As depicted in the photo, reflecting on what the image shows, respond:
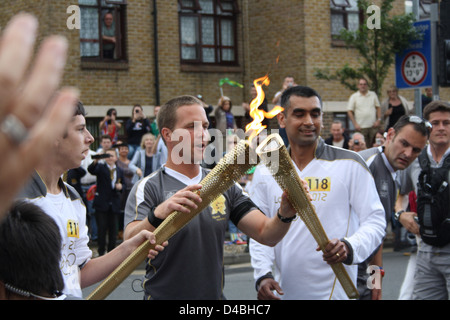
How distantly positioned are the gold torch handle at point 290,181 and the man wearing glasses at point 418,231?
81.7 inches

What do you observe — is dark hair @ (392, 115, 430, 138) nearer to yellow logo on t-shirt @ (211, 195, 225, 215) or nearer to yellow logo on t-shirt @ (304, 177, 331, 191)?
yellow logo on t-shirt @ (304, 177, 331, 191)

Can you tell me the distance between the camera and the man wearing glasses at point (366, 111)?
50.0 feet

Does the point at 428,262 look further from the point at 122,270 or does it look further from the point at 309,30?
the point at 309,30

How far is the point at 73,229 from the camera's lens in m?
3.34

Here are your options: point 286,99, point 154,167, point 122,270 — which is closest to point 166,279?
point 122,270

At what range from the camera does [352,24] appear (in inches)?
766

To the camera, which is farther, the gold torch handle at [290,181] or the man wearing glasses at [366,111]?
the man wearing glasses at [366,111]

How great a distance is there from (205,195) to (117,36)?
1516 centimetres

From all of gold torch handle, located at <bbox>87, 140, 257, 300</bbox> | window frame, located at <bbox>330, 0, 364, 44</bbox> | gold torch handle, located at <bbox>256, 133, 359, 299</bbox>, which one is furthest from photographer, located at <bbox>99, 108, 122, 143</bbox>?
gold torch handle, located at <bbox>87, 140, 257, 300</bbox>

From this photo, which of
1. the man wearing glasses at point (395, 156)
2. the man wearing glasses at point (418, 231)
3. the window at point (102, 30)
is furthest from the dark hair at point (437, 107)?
the window at point (102, 30)

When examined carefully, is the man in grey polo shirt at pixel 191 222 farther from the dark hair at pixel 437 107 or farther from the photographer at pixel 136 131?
the photographer at pixel 136 131

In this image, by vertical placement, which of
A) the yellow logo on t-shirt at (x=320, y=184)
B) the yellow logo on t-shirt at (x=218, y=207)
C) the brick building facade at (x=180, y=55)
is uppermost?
the brick building facade at (x=180, y=55)

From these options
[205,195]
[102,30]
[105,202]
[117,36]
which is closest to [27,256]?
[205,195]

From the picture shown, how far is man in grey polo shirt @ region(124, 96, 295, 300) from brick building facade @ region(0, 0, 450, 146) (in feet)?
41.6
